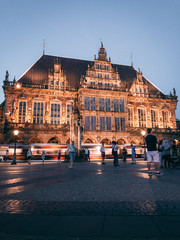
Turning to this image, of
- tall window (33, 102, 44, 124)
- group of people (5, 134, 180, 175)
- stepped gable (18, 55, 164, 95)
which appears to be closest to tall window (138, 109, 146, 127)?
stepped gable (18, 55, 164, 95)

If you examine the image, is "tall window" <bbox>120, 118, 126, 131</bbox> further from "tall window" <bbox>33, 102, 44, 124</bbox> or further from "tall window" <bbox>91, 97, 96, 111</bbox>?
"tall window" <bbox>33, 102, 44, 124</bbox>

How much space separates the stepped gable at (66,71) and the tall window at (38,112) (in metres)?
4.24

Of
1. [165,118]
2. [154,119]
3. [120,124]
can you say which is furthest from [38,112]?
[165,118]

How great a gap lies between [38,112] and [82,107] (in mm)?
7502

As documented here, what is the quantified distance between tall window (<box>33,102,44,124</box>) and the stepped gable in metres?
4.24

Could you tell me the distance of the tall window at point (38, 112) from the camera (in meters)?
31.6

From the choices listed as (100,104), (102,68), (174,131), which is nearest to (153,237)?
(100,104)

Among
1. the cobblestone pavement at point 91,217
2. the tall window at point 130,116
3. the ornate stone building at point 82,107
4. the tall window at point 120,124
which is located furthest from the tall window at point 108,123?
the cobblestone pavement at point 91,217

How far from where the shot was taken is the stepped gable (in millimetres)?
34000

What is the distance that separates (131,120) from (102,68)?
36.9 feet

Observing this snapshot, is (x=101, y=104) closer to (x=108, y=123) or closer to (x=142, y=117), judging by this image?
(x=108, y=123)

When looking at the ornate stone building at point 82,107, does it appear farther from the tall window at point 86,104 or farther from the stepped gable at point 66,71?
the stepped gable at point 66,71

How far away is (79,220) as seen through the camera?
2.41 metres

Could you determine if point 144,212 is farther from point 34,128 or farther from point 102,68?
point 102,68
